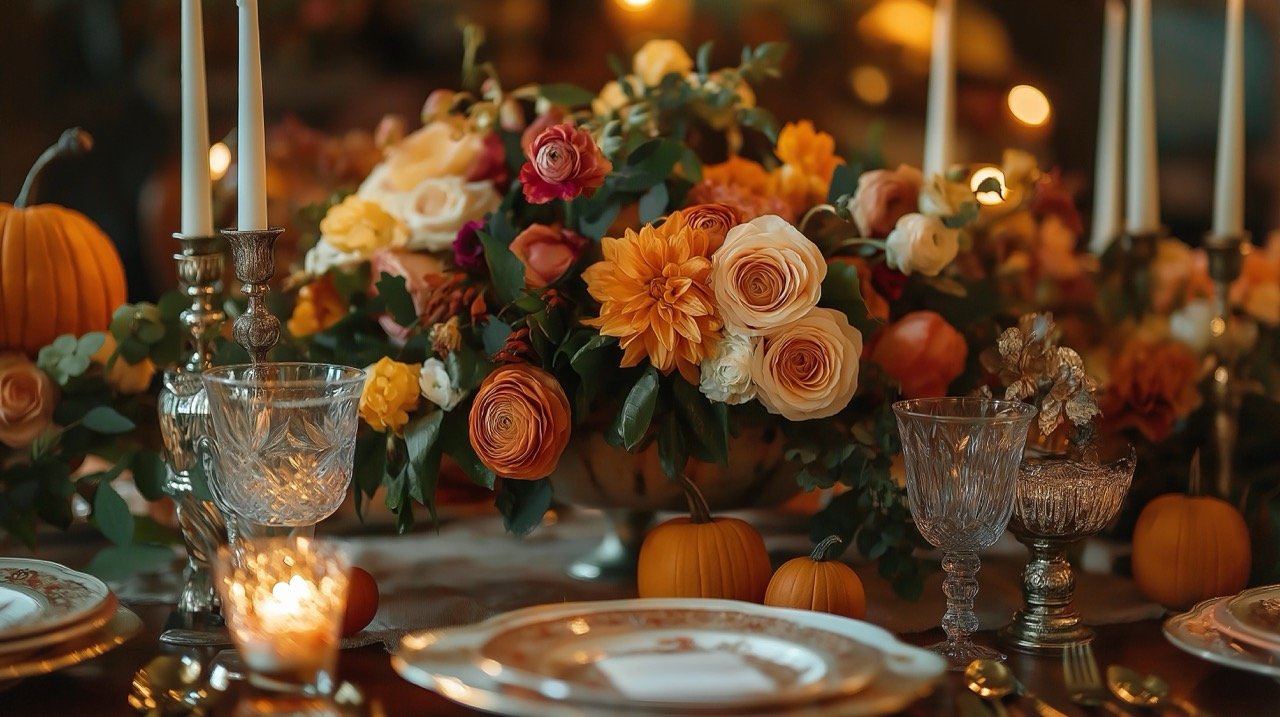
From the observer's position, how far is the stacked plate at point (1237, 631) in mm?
698

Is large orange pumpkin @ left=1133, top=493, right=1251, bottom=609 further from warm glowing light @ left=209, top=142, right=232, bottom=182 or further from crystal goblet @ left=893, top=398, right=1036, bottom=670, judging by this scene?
warm glowing light @ left=209, top=142, right=232, bottom=182

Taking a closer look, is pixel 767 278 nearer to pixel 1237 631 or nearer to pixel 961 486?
pixel 961 486

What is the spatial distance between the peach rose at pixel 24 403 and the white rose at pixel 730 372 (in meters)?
0.51

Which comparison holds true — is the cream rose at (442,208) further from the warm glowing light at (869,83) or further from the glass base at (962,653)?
the warm glowing light at (869,83)

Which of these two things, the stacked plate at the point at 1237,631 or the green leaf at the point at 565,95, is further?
the green leaf at the point at 565,95

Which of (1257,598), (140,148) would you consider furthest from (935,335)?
(140,148)

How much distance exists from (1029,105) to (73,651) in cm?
168

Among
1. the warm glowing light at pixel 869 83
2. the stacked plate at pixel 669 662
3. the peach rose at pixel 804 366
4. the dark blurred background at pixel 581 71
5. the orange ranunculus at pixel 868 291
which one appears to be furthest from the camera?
the warm glowing light at pixel 869 83

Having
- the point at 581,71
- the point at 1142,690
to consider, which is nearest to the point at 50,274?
the point at 1142,690

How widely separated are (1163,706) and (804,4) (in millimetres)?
1423

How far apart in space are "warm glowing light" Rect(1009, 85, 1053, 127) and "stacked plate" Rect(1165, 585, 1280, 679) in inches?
52.9

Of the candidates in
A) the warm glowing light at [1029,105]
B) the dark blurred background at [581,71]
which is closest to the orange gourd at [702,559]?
the dark blurred background at [581,71]

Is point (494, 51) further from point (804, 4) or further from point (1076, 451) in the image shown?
point (1076, 451)

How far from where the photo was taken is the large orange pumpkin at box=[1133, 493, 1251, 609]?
86cm
